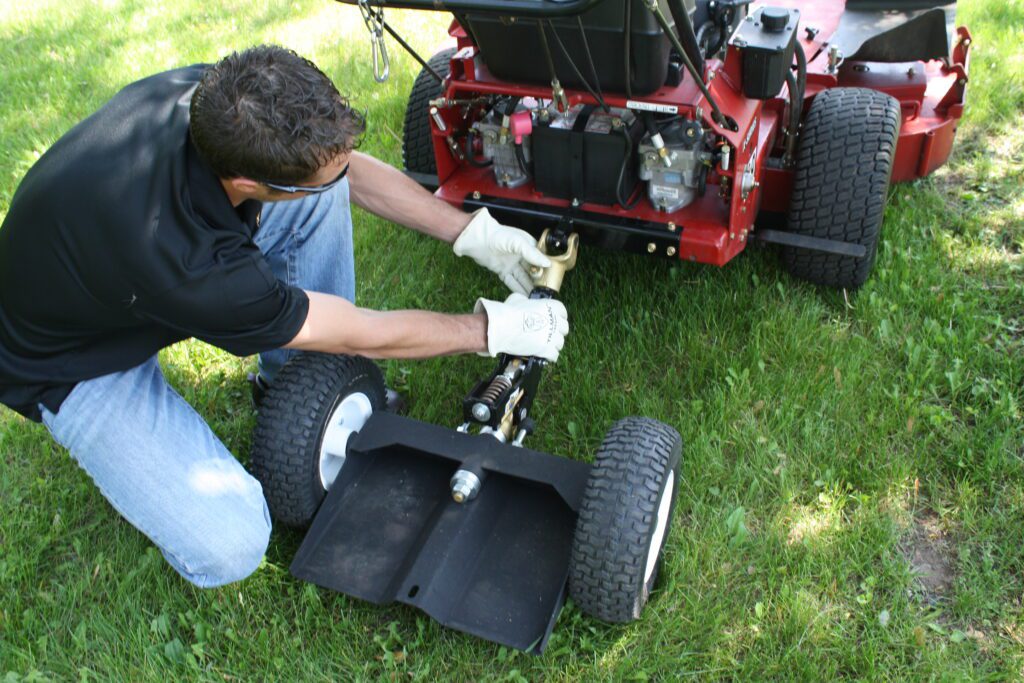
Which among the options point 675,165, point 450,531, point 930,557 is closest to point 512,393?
point 450,531

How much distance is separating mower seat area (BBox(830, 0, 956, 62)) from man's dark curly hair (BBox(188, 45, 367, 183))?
8.41 feet

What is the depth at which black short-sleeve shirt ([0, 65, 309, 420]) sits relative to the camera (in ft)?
7.41

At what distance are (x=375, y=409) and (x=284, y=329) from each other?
0.78m

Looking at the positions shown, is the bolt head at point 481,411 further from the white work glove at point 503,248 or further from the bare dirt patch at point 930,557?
the bare dirt patch at point 930,557

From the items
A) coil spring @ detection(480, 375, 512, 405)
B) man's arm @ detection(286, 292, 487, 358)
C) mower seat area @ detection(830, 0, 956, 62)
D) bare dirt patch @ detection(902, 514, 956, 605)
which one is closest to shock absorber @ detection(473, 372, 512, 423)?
coil spring @ detection(480, 375, 512, 405)

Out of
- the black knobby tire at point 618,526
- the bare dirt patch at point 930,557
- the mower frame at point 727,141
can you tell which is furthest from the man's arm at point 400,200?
the bare dirt patch at point 930,557

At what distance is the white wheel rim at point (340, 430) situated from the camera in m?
2.89

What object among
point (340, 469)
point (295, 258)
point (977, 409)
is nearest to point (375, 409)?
point (340, 469)

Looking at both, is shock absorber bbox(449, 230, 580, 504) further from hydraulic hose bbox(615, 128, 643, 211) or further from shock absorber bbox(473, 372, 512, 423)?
hydraulic hose bbox(615, 128, 643, 211)

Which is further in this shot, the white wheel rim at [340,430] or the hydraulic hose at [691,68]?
the white wheel rim at [340,430]

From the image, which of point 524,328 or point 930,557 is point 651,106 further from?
point 930,557

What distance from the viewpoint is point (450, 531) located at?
2650mm

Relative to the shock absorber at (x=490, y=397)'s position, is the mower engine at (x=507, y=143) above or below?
above

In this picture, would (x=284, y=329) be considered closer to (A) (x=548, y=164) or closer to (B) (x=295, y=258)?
(B) (x=295, y=258)
